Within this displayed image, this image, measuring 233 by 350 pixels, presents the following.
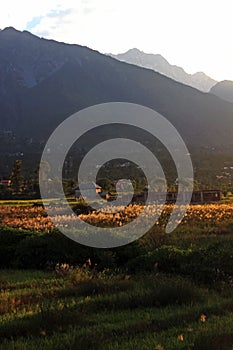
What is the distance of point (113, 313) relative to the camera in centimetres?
772

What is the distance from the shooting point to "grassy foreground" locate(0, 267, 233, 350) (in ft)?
19.9

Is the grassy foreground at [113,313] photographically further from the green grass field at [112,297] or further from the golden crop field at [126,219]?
the golden crop field at [126,219]

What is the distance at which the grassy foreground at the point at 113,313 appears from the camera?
239 inches

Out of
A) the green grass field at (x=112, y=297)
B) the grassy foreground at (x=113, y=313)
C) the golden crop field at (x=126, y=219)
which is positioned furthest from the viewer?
the golden crop field at (x=126, y=219)

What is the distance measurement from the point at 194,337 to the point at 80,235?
7.84m

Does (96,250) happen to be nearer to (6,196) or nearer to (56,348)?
(56,348)

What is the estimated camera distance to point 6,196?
214 ft

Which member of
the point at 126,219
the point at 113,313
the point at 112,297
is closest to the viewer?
the point at 113,313

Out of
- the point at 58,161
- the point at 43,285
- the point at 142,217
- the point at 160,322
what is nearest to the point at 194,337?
Answer: the point at 160,322

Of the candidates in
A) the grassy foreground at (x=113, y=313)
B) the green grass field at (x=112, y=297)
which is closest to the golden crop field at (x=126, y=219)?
the green grass field at (x=112, y=297)

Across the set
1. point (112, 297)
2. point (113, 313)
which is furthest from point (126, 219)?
point (113, 313)

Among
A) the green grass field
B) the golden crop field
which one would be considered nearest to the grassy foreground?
the green grass field

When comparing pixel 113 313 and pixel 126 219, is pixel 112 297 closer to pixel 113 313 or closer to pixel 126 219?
pixel 113 313

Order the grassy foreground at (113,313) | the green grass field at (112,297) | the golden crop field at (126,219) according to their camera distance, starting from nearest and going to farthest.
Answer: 1. the grassy foreground at (113,313)
2. the green grass field at (112,297)
3. the golden crop field at (126,219)
